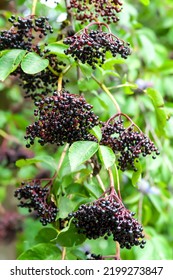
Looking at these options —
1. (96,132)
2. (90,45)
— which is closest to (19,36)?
(90,45)

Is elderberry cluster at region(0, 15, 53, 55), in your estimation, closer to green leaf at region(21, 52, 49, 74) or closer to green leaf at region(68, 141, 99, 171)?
green leaf at region(21, 52, 49, 74)

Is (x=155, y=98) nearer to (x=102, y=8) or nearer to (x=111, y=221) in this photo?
(x=102, y=8)

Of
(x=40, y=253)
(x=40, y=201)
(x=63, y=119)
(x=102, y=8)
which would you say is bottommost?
(x=40, y=253)

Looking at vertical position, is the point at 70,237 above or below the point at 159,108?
below

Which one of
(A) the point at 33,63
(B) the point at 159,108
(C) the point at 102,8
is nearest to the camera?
(A) the point at 33,63

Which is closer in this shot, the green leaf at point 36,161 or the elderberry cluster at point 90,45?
the elderberry cluster at point 90,45

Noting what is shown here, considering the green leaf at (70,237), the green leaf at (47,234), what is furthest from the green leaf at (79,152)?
the green leaf at (47,234)

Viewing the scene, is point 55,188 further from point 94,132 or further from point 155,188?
point 155,188

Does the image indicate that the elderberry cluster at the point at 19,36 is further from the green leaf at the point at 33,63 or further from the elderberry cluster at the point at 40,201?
the elderberry cluster at the point at 40,201

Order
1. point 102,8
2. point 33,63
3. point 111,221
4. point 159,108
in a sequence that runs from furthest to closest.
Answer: point 159,108 < point 102,8 < point 33,63 < point 111,221
